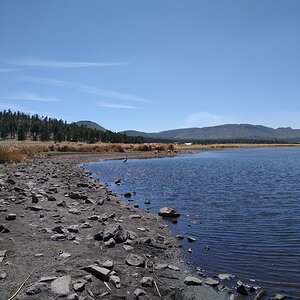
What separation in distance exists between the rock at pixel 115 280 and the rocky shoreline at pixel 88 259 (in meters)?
0.03

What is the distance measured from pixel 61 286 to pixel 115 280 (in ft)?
5.03

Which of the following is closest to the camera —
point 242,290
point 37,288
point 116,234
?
point 37,288

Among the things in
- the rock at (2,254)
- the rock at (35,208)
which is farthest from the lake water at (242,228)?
the rock at (35,208)

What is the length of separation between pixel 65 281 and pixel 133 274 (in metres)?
2.19

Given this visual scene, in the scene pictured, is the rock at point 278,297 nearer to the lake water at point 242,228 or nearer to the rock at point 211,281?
the lake water at point 242,228

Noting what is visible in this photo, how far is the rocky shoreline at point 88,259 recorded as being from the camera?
361 inches

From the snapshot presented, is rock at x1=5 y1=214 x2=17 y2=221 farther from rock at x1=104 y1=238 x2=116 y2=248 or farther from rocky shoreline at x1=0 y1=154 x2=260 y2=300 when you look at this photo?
rock at x1=104 y1=238 x2=116 y2=248

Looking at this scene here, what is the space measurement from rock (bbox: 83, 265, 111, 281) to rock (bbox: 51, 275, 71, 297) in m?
0.80

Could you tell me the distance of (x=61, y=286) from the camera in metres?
8.98

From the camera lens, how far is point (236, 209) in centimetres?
2264

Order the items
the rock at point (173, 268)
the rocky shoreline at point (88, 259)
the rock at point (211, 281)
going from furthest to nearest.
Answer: the rock at point (173, 268), the rock at point (211, 281), the rocky shoreline at point (88, 259)

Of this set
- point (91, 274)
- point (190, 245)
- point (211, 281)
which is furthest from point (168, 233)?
point (91, 274)

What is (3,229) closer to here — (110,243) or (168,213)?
(110,243)

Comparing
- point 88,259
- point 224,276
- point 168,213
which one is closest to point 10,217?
point 88,259
